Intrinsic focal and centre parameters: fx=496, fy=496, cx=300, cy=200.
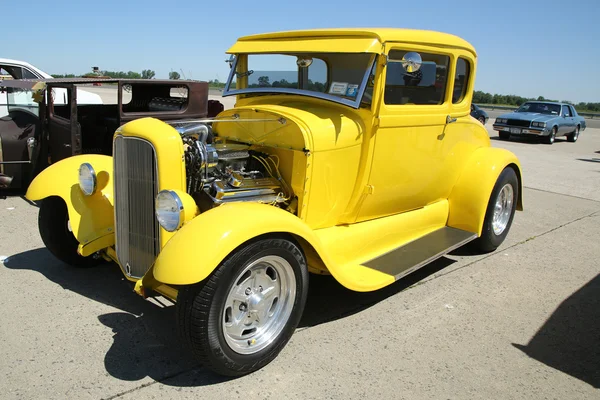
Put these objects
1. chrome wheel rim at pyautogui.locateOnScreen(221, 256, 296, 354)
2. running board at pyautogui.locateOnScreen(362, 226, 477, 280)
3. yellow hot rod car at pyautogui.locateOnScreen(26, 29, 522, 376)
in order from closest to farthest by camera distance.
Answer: yellow hot rod car at pyautogui.locateOnScreen(26, 29, 522, 376), chrome wheel rim at pyautogui.locateOnScreen(221, 256, 296, 354), running board at pyautogui.locateOnScreen(362, 226, 477, 280)

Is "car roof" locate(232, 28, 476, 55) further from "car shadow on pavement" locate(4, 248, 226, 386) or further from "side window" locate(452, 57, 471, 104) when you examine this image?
"car shadow on pavement" locate(4, 248, 226, 386)

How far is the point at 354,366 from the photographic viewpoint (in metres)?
2.96

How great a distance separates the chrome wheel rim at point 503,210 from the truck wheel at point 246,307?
293 centimetres

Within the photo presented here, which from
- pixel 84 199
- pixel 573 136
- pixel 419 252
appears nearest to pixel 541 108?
pixel 573 136

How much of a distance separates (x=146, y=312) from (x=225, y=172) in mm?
1135

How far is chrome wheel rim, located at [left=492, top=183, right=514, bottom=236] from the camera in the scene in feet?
16.9

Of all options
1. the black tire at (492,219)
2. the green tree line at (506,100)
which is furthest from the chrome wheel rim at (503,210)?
the green tree line at (506,100)

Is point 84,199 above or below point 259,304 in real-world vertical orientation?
above

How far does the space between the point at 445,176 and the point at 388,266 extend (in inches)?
52.5

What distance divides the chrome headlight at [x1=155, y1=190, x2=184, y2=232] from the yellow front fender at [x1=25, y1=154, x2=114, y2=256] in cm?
99

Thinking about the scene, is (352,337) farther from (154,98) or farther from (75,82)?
(154,98)

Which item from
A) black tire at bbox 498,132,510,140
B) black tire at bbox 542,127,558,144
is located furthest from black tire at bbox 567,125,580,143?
black tire at bbox 498,132,510,140

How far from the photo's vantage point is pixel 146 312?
3488 mm

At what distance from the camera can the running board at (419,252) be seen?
3.65 meters
